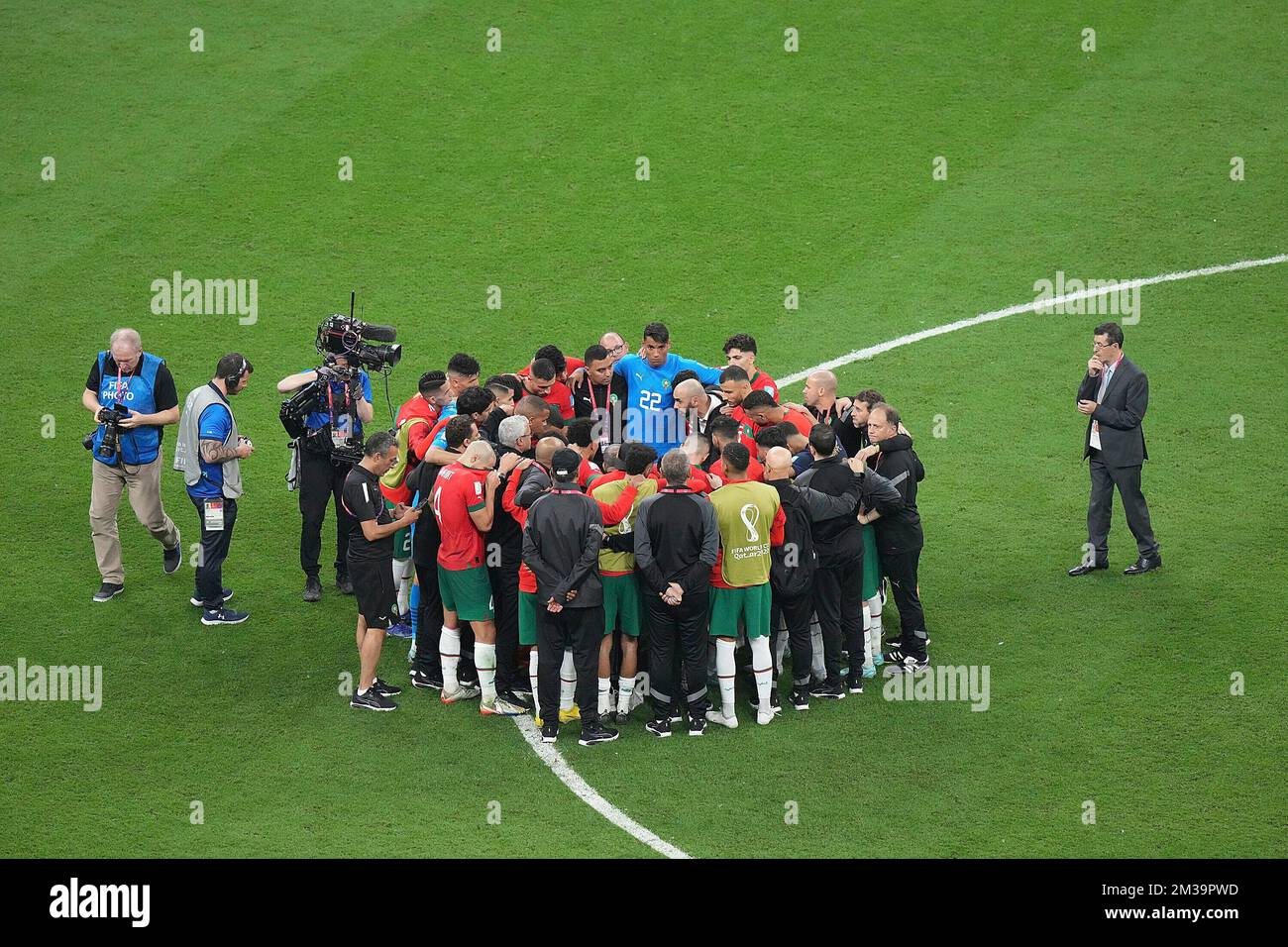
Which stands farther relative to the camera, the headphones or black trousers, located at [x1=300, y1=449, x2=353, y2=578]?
black trousers, located at [x1=300, y1=449, x2=353, y2=578]

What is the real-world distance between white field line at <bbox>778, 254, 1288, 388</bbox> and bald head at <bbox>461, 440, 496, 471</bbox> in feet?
19.0

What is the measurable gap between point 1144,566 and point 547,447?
5406 millimetres

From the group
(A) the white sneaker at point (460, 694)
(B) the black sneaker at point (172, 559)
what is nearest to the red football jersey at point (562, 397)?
(A) the white sneaker at point (460, 694)

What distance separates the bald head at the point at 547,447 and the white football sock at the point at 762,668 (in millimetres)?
1920

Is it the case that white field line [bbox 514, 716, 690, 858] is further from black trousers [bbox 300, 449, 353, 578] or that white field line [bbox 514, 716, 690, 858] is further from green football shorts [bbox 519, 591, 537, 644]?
black trousers [bbox 300, 449, 353, 578]

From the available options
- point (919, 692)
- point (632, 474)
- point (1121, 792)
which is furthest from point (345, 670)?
point (1121, 792)

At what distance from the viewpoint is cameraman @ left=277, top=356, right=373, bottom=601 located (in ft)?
38.6

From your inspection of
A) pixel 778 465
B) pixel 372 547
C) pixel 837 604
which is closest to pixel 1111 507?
pixel 837 604

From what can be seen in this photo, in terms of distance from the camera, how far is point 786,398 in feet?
49.8

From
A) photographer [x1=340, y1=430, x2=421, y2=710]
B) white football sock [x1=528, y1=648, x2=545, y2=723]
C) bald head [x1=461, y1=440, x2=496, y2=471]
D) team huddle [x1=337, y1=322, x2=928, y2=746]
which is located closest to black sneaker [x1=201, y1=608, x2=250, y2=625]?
team huddle [x1=337, y1=322, x2=928, y2=746]

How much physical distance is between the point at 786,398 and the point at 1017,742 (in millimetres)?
5738

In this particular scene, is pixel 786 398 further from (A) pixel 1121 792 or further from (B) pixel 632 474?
(A) pixel 1121 792

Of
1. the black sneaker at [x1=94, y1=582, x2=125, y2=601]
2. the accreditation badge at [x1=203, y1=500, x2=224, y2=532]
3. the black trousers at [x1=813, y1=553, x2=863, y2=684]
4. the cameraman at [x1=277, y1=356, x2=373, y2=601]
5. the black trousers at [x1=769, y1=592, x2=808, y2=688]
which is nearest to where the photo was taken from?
the black trousers at [x1=769, y1=592, x2=808, y2=688]

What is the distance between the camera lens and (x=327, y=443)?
39.0 ft
